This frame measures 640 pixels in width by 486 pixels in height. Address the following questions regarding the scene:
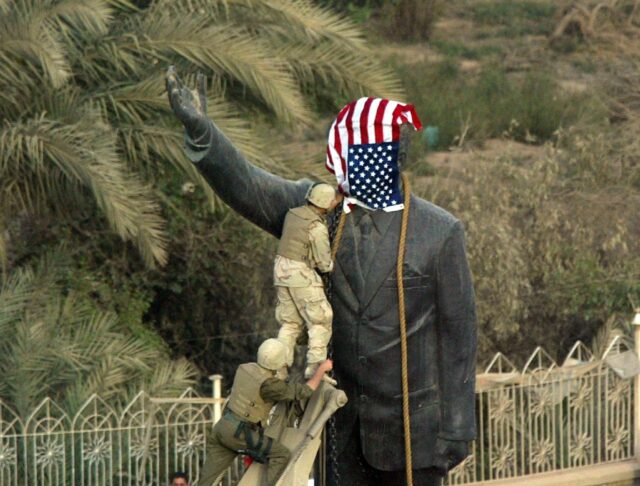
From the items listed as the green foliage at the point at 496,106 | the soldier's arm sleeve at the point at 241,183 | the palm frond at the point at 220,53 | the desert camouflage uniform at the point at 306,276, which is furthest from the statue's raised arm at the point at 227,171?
the green foliage at the point at 496,106

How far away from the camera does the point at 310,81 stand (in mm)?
10977

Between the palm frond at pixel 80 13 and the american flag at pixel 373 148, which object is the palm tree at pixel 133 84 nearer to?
the palm frond at pixel 80 13

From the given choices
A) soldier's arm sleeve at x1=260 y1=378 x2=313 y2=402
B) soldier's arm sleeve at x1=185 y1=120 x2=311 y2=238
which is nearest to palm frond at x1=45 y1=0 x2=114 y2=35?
soldier's arm sleeve at x1=185 y1=120 x2=311 y2=238

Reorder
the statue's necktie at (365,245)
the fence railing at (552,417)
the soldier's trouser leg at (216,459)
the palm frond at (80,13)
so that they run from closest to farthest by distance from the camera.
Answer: the statue's necktie at (365,245), the soldier's trouser leg at (216,459), the fence railing at (552,417), the palm frond at (80,13)

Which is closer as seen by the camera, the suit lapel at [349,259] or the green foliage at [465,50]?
the suit lapel at [349,259]

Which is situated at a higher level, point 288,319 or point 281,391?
point 288,319

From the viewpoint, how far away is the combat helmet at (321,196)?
14.7 feet

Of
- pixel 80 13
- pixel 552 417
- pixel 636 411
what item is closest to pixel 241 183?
pixel 552 417

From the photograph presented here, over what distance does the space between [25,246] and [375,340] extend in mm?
6741

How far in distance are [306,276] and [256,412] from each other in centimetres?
59

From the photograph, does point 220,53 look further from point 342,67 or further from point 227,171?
point 227,171

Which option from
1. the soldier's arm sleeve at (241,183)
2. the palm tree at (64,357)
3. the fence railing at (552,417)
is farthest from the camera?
the fence railing at (552,417)

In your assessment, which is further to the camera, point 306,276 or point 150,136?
point 150,136

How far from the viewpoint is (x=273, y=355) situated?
4.61 metres
